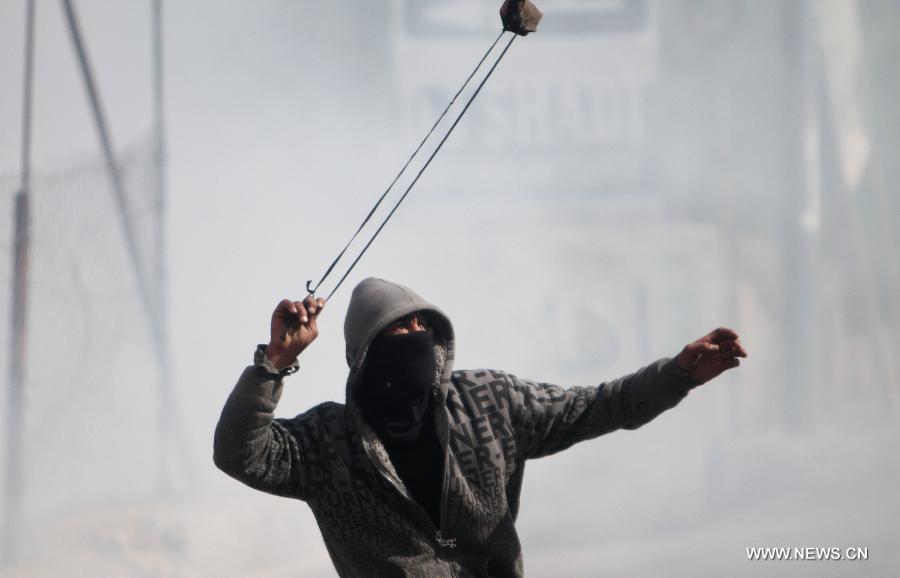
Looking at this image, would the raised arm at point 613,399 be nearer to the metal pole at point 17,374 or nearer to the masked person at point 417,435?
the masked person at point 417,435

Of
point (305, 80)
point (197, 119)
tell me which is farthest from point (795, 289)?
point (197, 119)

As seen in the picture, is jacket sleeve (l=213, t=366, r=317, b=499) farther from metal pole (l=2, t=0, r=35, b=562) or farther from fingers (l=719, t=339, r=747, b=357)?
metal pole (l=2, t=0, r=35, b=562)

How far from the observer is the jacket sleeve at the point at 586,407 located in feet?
5.90

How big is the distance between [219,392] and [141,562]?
1.10 metres

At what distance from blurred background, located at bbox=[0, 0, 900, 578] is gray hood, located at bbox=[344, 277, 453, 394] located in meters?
3.44

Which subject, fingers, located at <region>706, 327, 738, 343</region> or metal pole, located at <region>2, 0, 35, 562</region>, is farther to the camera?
metal pole, located at <region>2, 0, 35, 562</region>

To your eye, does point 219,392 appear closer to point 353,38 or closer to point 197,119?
point 197,119

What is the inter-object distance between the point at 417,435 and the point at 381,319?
21 cm

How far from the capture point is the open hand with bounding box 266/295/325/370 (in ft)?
5.05

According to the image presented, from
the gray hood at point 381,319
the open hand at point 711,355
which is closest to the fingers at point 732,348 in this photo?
the open hand at point 711,355
